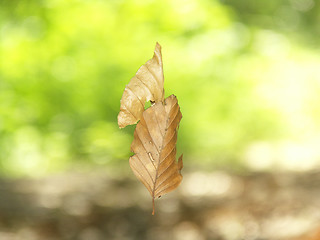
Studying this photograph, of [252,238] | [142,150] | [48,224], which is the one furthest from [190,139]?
[142,150]

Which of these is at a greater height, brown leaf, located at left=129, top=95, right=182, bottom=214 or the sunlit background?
the sunlit background

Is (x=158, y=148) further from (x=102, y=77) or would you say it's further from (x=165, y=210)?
(x=102, y=77)

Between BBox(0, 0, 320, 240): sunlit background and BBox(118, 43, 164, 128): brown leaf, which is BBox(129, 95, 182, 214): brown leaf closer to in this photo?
BBox(118, 43, 164, 128): brown leaf

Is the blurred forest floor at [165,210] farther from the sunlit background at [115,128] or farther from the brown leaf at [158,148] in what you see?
the brown leaf at [158,148]

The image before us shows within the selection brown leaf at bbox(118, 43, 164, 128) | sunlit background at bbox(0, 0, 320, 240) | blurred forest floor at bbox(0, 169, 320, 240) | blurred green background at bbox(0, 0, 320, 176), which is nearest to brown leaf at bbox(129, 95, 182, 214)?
brown leaf at bbox(118, 43, 164, 128)

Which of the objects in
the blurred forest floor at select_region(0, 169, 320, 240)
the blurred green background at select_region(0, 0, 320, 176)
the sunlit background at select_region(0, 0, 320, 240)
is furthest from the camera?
the blurred green background at select_region(0, 0, 320, 176)

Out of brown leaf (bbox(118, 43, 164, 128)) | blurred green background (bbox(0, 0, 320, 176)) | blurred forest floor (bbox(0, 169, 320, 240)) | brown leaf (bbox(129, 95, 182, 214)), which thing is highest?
blurred green background (bbox(0, 0, 320, 176))

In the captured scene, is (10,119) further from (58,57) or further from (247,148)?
(247,148)
